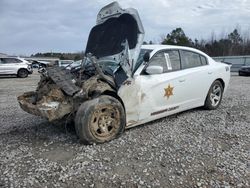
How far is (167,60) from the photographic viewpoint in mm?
5289

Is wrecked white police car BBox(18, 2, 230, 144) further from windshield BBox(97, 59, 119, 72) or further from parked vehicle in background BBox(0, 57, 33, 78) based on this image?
parked vehicle in background BBox(0, 57, 33, 78)

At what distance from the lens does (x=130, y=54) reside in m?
4.69

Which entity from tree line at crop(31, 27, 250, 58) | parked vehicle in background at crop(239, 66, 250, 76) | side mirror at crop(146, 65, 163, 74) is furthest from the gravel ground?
tree line at crop(31, 27, 250, 58)

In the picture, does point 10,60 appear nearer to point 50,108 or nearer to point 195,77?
point 195,77

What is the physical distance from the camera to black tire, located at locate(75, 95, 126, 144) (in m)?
4.10

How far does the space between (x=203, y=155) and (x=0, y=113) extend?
497 cm

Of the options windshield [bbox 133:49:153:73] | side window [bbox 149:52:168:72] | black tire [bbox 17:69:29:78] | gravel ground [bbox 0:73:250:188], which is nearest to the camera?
gravel ground [bbox 0:73:250:188]

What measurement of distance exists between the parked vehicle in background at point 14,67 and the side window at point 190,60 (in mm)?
16198

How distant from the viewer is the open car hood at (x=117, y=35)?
4.73 metres

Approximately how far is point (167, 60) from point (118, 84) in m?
1.30

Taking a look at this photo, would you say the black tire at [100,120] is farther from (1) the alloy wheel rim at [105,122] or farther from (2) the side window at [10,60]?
(2) the side window at [10,60]

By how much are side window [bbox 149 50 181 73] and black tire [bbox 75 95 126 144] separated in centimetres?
116

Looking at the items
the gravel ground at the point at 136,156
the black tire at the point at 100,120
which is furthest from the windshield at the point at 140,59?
the gravel ground at the point at 136,156

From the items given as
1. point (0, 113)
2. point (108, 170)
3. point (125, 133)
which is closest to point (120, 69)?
point (125, 133)
